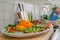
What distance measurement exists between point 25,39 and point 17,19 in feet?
2.70

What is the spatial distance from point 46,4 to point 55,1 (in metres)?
0.34

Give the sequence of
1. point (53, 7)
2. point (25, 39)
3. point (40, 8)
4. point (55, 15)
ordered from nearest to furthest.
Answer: point (25, 39), point (55, 15), point (40, 8), point (53, 7)

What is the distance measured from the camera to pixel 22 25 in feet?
3.42

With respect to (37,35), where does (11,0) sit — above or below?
above

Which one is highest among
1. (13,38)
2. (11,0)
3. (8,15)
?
(11,0)

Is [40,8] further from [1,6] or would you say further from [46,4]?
[1,6]

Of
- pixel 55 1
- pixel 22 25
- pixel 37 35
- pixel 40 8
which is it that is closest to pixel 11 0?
pixel 22 25

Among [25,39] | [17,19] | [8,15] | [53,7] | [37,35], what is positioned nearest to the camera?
[25,39]

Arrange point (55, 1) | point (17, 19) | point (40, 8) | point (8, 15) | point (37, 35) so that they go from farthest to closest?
point (55, 1) < point (40, 8) < point (17, 19) < point (8, 15) < point (37, 35)

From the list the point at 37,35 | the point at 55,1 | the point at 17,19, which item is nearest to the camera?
the point at 37,35

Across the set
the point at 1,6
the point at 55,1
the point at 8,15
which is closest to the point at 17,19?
the point at 8,15

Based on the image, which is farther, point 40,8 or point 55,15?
point 40,8

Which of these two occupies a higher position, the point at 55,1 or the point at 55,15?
the point at 55,1

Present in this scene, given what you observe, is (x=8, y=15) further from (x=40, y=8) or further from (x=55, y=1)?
(x=55, y=1)
